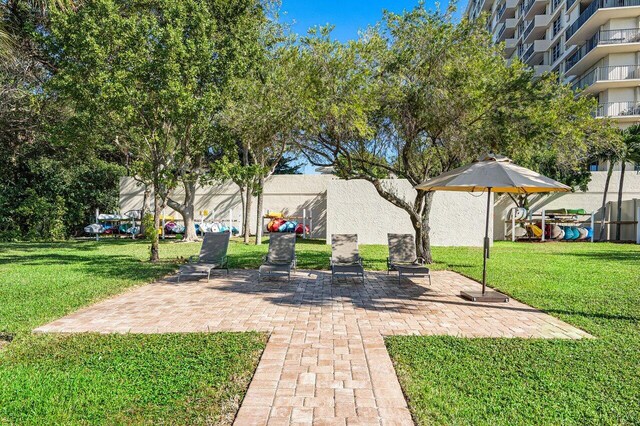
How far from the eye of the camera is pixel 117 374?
404cm

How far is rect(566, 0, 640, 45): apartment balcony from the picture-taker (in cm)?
3084

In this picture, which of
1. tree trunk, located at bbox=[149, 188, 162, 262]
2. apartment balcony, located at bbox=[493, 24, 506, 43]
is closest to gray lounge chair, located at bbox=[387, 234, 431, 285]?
tree trunk, located at bbox=[149, 188, 162, 262]

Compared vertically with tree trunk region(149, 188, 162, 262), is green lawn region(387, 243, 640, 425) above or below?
below

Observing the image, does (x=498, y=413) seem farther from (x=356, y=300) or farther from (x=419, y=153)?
(x=419, y=153)

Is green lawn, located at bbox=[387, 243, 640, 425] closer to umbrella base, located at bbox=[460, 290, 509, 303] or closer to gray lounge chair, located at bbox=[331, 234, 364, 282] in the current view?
umbrella base, located at bbox=[460, 290, 509, 303]

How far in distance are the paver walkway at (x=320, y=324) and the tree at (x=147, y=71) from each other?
15.8ft

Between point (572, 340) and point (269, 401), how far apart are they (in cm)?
396

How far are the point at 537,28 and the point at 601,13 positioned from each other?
1011cm

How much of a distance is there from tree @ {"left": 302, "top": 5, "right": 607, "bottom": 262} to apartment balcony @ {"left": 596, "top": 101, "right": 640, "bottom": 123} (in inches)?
1009

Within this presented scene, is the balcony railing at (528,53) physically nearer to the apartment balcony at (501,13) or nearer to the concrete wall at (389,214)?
the apartment balcony at (501,13)

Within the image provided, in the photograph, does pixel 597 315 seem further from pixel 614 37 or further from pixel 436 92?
pixel 614 37

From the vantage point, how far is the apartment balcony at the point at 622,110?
31.3 metres

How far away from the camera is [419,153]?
1335 cm

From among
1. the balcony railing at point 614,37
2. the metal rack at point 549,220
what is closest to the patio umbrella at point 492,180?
the metal rack at point 549,220
